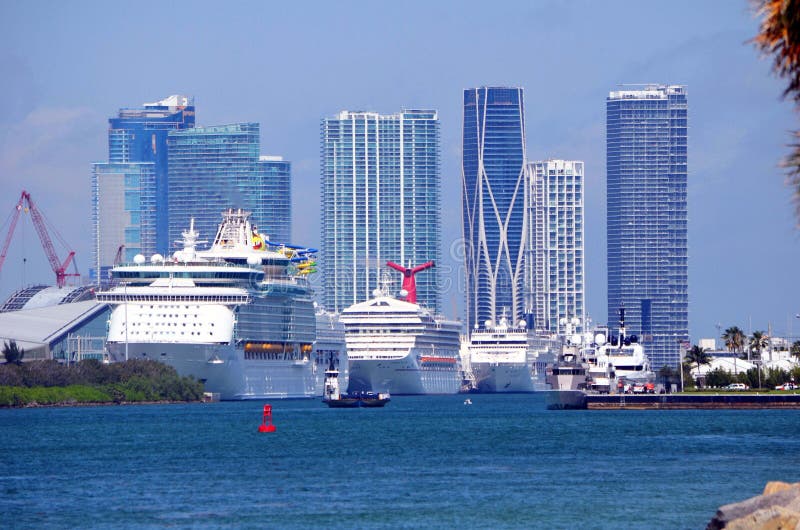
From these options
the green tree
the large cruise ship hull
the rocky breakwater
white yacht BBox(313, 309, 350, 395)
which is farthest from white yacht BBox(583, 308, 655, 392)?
the rocky breakwater

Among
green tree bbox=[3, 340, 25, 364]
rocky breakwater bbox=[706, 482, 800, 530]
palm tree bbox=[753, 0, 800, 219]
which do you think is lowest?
rocky breakwater bbox=[706, 482, 800, 530]

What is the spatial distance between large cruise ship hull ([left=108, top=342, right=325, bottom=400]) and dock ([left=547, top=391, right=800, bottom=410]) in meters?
Result: 36.4

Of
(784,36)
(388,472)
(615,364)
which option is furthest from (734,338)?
(784,36)

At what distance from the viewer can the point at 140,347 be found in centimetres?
14962

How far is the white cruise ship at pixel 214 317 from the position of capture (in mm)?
149750

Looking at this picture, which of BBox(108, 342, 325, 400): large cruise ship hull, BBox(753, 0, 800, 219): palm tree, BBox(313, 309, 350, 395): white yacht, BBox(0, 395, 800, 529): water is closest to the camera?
BBox(753, 0, 800, 219): palm tree

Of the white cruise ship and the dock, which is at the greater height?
the white cruise ship

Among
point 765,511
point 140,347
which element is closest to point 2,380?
point 140,347

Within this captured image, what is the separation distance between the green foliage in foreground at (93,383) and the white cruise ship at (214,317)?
3173 millimetres

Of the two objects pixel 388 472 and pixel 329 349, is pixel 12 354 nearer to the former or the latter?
pixel 329 349

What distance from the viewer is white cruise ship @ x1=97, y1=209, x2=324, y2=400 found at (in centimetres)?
14975

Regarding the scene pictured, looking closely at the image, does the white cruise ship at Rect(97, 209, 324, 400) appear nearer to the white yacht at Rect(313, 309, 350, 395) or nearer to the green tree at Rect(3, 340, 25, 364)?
the green tree at Rect(3, 340, 25, 364)

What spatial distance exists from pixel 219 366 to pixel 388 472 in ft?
289

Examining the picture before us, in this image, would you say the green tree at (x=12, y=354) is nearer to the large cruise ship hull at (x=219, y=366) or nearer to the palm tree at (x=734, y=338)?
the large cruise ship hull at (x=219, y=366)
